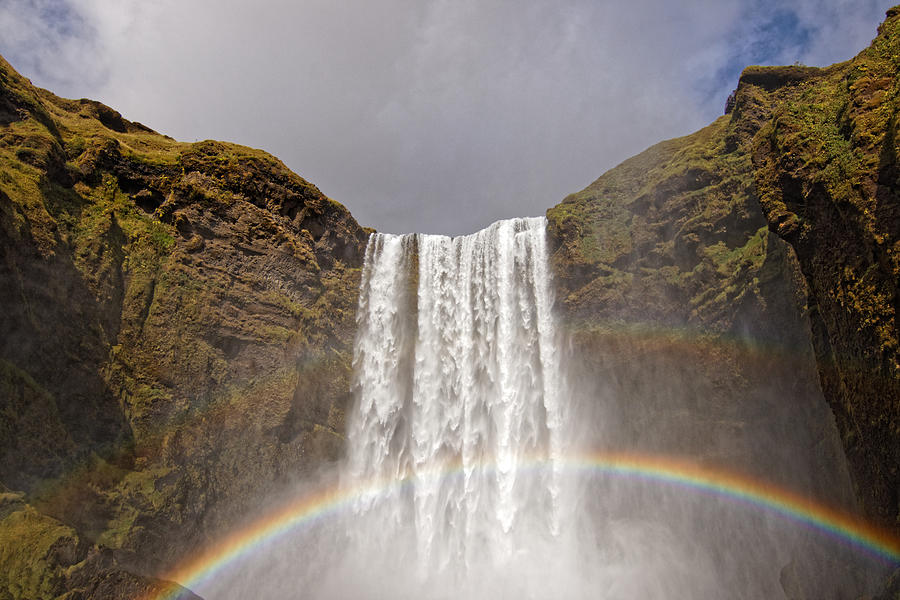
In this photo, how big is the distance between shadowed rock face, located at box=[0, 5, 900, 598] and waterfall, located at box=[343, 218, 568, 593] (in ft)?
5.83

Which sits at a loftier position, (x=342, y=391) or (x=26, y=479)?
(x=342, y=391)

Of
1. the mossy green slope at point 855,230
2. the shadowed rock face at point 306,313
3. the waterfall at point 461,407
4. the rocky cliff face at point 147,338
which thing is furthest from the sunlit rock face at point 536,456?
the mossy green slope at point 855,230

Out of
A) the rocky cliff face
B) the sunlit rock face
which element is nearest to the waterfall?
the sunlit rock face

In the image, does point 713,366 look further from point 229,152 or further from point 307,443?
point 229,152

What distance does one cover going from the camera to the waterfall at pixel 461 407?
23016 millimetres

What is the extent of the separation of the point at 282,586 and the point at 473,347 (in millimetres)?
14527

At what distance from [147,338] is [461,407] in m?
15.0

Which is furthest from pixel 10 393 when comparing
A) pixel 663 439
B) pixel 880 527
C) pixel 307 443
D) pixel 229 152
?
pixel 663 439

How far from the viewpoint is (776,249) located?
56.6ft

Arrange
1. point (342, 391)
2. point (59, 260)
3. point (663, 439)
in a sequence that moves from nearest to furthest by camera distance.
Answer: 1. point (59, 260)
2. point (663, 439)
3. point (342, 391)

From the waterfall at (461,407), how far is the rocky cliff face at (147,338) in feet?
7.30

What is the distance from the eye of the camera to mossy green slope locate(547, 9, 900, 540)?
919cm

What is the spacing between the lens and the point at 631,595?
19219 mm

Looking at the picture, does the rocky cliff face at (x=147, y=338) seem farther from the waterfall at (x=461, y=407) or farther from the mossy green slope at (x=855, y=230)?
the mossy green slope at (x=855, y=230)
